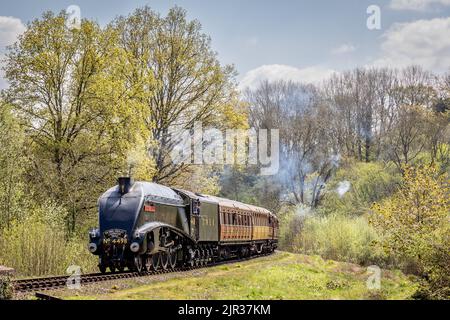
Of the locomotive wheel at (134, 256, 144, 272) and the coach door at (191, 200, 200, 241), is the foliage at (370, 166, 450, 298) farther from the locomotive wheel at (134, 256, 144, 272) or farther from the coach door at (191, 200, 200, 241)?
the locomotive wheel at (134, 256, 144, 272)

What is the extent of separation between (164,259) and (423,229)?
1004 cm

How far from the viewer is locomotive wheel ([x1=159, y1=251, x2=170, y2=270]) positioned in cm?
2394

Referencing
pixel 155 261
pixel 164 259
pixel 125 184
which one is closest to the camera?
pixel 125 184

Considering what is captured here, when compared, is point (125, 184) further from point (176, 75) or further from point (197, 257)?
point (176, 75)

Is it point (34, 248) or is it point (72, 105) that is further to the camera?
point (72, 105)

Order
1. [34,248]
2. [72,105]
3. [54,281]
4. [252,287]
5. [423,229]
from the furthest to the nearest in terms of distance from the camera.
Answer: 1. [72,105]
2. [34,248]
3. [423,229]
4. [252,287]
5. [54,281]

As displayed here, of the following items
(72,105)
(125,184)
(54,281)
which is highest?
(72,105)

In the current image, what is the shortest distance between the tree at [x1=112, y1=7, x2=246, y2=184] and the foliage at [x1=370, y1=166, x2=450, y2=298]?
55.6 ft

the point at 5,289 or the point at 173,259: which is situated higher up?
the point at 5,289

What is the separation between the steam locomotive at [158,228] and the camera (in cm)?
2150

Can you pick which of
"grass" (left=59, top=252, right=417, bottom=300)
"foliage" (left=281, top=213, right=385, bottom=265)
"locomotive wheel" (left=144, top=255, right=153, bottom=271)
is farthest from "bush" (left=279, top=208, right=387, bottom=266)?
"locomotive wheel" (left=144, top=255, right=153, bottom=271)

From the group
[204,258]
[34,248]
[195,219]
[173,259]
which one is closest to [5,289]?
A: [34,248]

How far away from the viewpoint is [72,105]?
33.0m

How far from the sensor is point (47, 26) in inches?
1282
